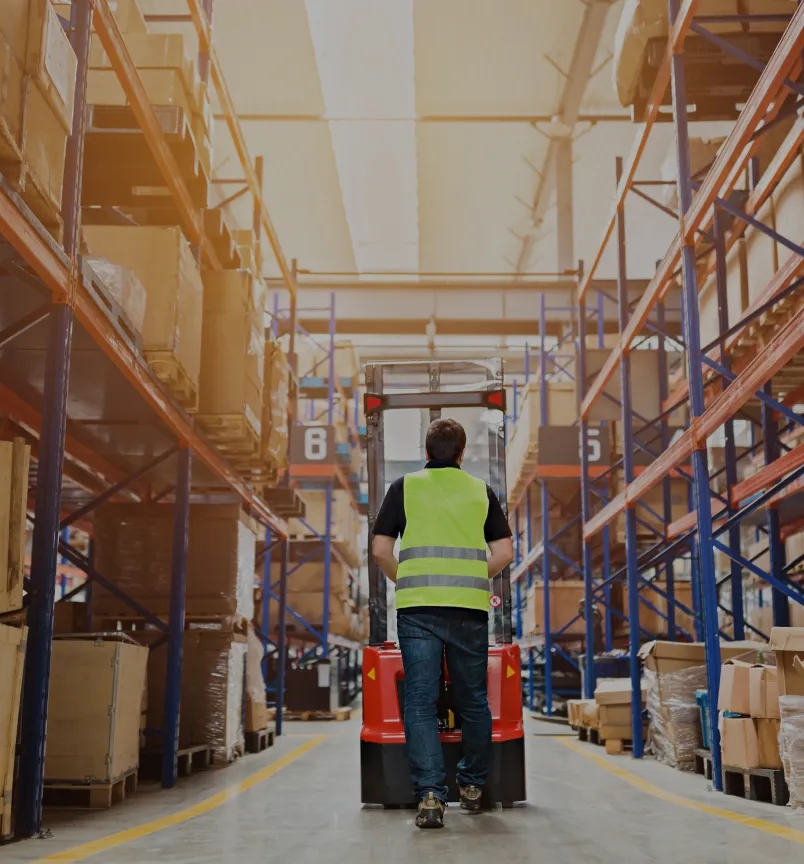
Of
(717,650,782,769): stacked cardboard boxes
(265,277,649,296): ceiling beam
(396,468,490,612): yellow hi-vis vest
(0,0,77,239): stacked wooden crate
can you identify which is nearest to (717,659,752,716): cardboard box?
(717,650,782,769): stacked cardboard boxes

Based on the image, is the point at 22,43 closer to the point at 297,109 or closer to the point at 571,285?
the point at 297,109

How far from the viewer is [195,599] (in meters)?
8.66

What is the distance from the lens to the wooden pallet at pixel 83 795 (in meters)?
5.61

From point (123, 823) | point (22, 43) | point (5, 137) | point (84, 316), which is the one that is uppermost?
point (22, 43)

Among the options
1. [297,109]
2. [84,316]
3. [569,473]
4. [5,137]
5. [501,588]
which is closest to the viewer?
[5,137]

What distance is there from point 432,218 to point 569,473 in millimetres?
7178

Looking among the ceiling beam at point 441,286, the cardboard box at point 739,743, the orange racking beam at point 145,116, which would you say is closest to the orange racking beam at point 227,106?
the orange racking beam at point 145,116

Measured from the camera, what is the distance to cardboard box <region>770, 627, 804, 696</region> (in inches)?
221

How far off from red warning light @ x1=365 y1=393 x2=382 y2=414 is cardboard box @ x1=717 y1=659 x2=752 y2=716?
273 cm

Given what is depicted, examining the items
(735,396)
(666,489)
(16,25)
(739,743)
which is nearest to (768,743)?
(739,743)

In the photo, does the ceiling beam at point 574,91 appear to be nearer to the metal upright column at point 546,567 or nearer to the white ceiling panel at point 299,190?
the white ceiling panel at point 299,190

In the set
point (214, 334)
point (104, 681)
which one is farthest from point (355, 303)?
point (104, 681)

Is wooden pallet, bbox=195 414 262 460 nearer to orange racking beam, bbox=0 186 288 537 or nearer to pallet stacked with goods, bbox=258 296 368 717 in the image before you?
orange racking beam, bbox=0 186 288 537

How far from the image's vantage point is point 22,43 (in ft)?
14.4
